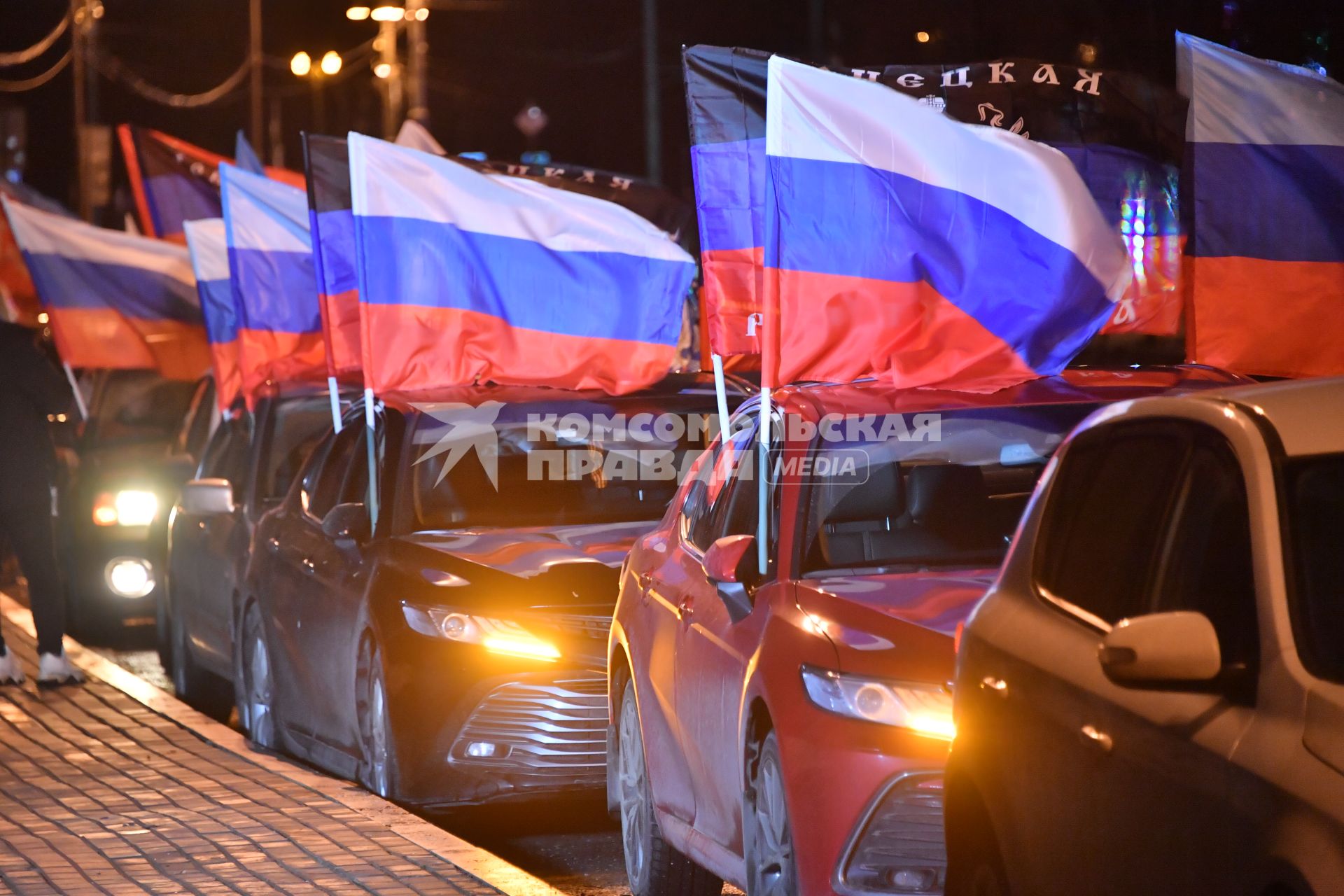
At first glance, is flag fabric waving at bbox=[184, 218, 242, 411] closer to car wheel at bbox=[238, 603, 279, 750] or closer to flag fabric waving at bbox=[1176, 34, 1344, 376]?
car wheel at bbox=[238, 603, 279, 750]

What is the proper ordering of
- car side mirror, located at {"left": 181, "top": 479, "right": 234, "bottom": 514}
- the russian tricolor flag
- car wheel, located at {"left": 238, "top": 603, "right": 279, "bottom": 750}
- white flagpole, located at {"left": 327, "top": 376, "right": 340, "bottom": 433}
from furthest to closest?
the russian tricolor flag
car side mirror, located at {"left": 181, "top": 479, "right": 234, "bottom": 514}
white flagpole, located at {"left": 327, "top": 376, "right": 340, "bottom": 433}
car wheel, located at {"left": 238, "top": 603, "right": 279, "bottom": 750}

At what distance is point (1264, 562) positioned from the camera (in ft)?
12.3

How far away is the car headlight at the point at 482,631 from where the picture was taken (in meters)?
8.56

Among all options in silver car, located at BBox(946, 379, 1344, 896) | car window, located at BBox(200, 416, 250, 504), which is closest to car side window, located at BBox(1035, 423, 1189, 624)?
silver car, located at BBox(946, 379, 1344, 896)

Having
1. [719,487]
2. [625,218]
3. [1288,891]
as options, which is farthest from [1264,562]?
[625,218]

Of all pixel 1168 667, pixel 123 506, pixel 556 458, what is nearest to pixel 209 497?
pixel 556 458

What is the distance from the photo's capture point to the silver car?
3508 mm

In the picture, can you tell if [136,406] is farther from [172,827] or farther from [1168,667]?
[1168,667]

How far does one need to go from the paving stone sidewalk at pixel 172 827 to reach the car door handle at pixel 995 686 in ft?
8.56

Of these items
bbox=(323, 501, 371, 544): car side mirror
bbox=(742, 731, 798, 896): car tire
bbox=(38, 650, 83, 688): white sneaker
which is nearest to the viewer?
bbox=(742, 731, 798, 896): car tire

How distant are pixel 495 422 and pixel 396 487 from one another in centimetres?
53

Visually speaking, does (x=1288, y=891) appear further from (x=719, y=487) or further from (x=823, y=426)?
(x=719, y=487)

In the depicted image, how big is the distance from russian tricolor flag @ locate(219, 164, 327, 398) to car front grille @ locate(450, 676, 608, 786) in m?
5.60

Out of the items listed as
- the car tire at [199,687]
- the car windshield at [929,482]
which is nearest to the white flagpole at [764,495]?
the car windshield at [929,482]
